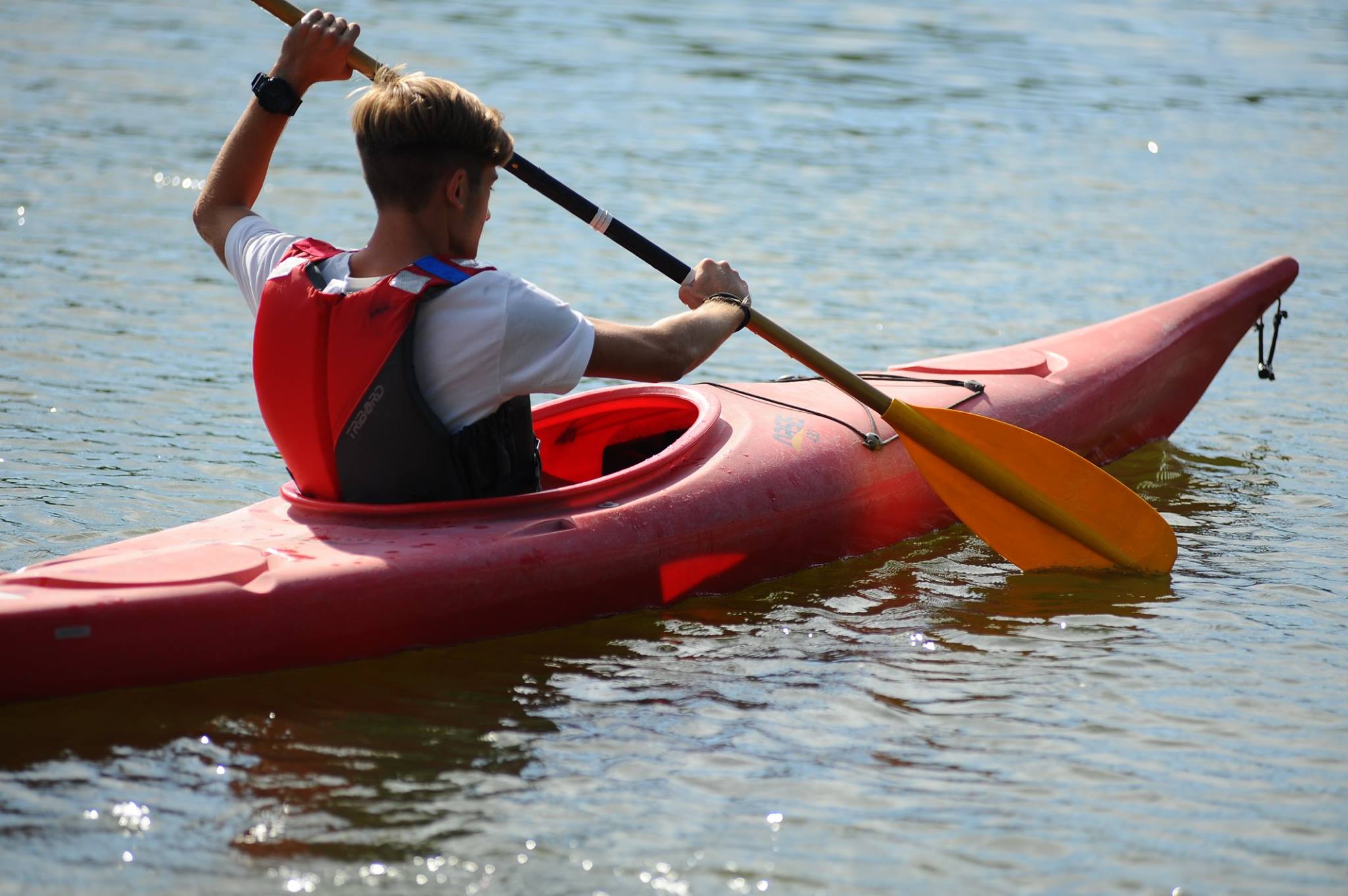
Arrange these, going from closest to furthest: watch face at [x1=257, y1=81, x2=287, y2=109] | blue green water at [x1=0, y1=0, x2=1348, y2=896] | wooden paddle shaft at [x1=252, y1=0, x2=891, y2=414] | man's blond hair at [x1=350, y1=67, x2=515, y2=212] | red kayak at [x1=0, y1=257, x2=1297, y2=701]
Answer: blue green water at [x1=0, y1=0, x2=1348, y2=896], red kayak at [x1=0, y1=257, x2=1297, y2=701], man's blond hair at [x1=350, y1=67, x2=515, y2=212], watch face at [x1=257, y1=81, x2=287, y2=109], wooden paddle shaft at [x1=252, y1=0, x2=891, y2=414]

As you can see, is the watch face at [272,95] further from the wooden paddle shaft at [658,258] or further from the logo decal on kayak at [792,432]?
the logo decal on kayak at [792,432]

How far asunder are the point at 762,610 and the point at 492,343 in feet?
3.79

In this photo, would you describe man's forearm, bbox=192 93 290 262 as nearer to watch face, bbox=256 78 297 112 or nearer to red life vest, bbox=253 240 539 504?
watch face, bbox=256 78 297 112

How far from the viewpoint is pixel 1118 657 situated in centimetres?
356

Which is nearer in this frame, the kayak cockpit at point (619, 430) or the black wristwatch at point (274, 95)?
the black wristwatch at point (274, 95)

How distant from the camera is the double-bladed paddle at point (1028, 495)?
165 inches

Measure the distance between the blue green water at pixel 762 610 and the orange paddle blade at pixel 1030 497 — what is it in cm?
12

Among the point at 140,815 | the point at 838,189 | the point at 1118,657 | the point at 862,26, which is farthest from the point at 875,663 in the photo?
the point at 862,26

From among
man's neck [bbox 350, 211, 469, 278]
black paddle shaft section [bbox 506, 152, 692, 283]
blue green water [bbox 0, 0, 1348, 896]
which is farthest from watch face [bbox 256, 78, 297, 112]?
blue green water [bbox 0, 0, 1348, 896]

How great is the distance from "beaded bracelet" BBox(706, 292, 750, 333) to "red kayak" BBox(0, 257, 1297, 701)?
0.37 metres

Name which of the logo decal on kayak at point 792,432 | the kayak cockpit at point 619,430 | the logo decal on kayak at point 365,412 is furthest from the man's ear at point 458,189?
the logo decal on kayak at point 792,432


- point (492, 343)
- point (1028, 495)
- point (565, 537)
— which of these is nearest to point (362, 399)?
point (492, 343)

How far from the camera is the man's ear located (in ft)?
10.2

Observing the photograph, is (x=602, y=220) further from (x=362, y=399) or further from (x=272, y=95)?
(x=362, y=399)
